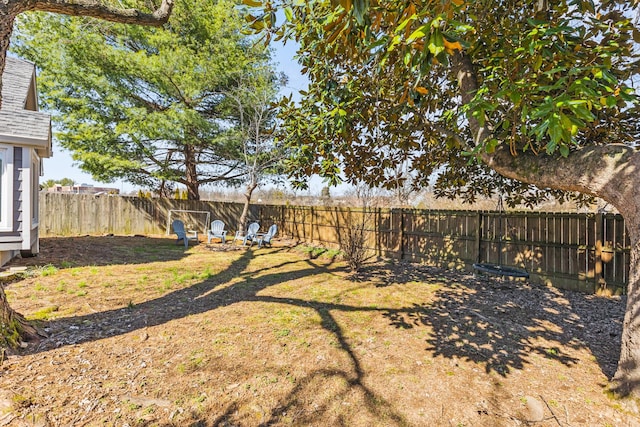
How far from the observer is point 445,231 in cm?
755

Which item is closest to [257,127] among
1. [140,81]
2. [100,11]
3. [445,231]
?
[140,81]

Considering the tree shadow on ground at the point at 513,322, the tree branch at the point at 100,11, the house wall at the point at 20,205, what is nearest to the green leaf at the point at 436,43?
the tree shadow on ground at the point at 513,322

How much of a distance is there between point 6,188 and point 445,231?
937 centimetres

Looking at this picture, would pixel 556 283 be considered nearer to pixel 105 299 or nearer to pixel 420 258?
pixel 420 258

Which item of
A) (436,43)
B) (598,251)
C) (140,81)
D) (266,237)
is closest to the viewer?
(436,43)

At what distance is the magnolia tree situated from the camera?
79.4 inches

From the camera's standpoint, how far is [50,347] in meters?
2.83

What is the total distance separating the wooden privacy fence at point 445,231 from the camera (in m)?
5.26

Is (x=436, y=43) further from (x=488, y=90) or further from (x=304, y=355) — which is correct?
(x=304, y=355)

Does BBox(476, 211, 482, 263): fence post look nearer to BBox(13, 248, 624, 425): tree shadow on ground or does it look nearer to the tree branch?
BBox(13, 248, 624, 425): tree shadow on ground

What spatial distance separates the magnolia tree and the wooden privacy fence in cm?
194

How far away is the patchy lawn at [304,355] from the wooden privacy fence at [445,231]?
0.68 m

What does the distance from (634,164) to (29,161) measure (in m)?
8.91

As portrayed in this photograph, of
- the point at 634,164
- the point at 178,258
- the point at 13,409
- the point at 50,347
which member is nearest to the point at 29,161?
the point at 178,258
